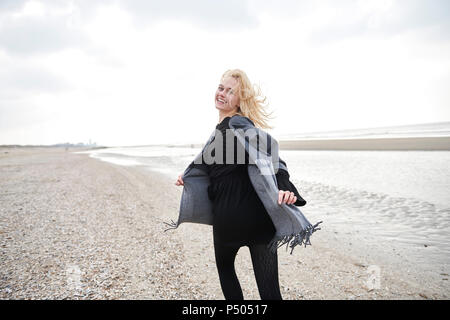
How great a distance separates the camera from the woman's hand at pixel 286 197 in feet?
5.34

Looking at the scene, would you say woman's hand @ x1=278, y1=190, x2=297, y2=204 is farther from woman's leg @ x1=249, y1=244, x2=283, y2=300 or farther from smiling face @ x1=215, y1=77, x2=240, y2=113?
smiling face @ x1=215, y1=77, x2=240, y2=113

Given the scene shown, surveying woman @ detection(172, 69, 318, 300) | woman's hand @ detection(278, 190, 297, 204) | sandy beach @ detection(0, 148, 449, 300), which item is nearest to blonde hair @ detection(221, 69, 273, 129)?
woman @ detection(172, 69, 318, 300)

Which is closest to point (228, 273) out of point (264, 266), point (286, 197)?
point (264, 266)

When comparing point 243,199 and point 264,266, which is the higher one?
point 243,199

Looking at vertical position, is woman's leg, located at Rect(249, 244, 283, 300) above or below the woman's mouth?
below

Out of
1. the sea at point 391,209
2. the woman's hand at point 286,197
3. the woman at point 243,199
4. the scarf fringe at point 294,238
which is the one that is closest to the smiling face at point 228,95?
the woman at point 243,199

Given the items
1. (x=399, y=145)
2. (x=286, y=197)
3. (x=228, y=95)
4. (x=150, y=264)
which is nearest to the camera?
(x=286, y=197)

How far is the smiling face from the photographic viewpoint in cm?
192

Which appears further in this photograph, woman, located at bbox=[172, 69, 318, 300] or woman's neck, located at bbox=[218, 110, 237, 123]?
woman's neck, located at bbox=[218, 110, 237, 123]

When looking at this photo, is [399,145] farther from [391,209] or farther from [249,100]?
[249,100]

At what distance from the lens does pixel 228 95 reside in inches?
75.6

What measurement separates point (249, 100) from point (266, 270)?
4.02ft
